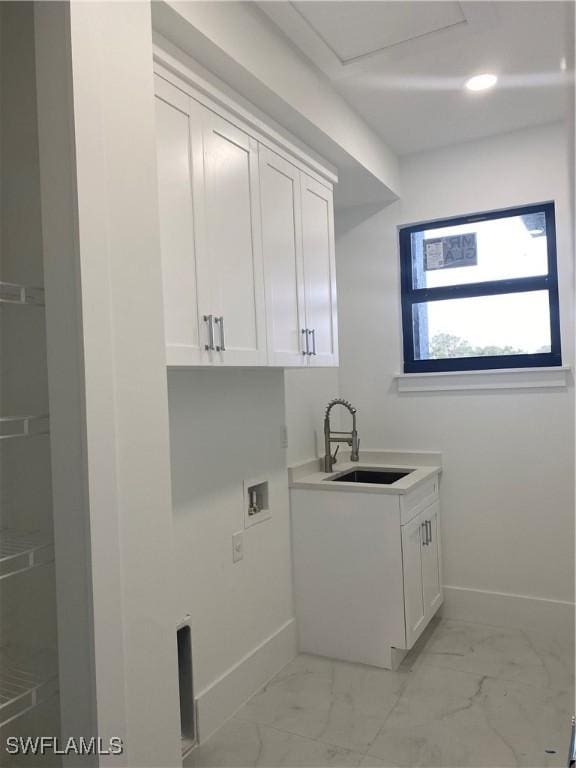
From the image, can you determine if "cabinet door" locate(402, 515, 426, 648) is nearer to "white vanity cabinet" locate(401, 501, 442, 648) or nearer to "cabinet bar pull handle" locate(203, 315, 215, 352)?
"white vanity cabinet" locate(401, 501, 442, 648)

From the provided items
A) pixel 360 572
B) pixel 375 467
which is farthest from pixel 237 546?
pixel 375 467

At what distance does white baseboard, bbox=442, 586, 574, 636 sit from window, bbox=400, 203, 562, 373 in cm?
135

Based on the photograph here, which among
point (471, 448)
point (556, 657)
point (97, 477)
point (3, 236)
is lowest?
point (556, 657)

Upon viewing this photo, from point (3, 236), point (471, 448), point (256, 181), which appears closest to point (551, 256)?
point (471, 448)

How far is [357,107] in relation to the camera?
290cm

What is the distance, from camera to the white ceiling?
2.16 m

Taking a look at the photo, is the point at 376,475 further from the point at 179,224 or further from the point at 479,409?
the point at 179,224

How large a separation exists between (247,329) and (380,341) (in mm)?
1703

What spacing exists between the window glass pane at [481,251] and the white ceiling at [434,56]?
0.55 m

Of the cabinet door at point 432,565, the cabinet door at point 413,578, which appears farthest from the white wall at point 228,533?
the cabinet door at point 432,565

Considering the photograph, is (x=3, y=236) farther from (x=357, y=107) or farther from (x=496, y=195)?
(x=496, y=195)

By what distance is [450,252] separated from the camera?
3.53m

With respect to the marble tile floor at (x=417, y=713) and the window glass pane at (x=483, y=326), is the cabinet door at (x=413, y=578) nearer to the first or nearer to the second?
the marble tile floor at (x=417, y=713)

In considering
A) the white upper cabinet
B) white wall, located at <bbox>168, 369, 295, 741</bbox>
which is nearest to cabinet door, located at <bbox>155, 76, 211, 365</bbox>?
the white upper cabinet
